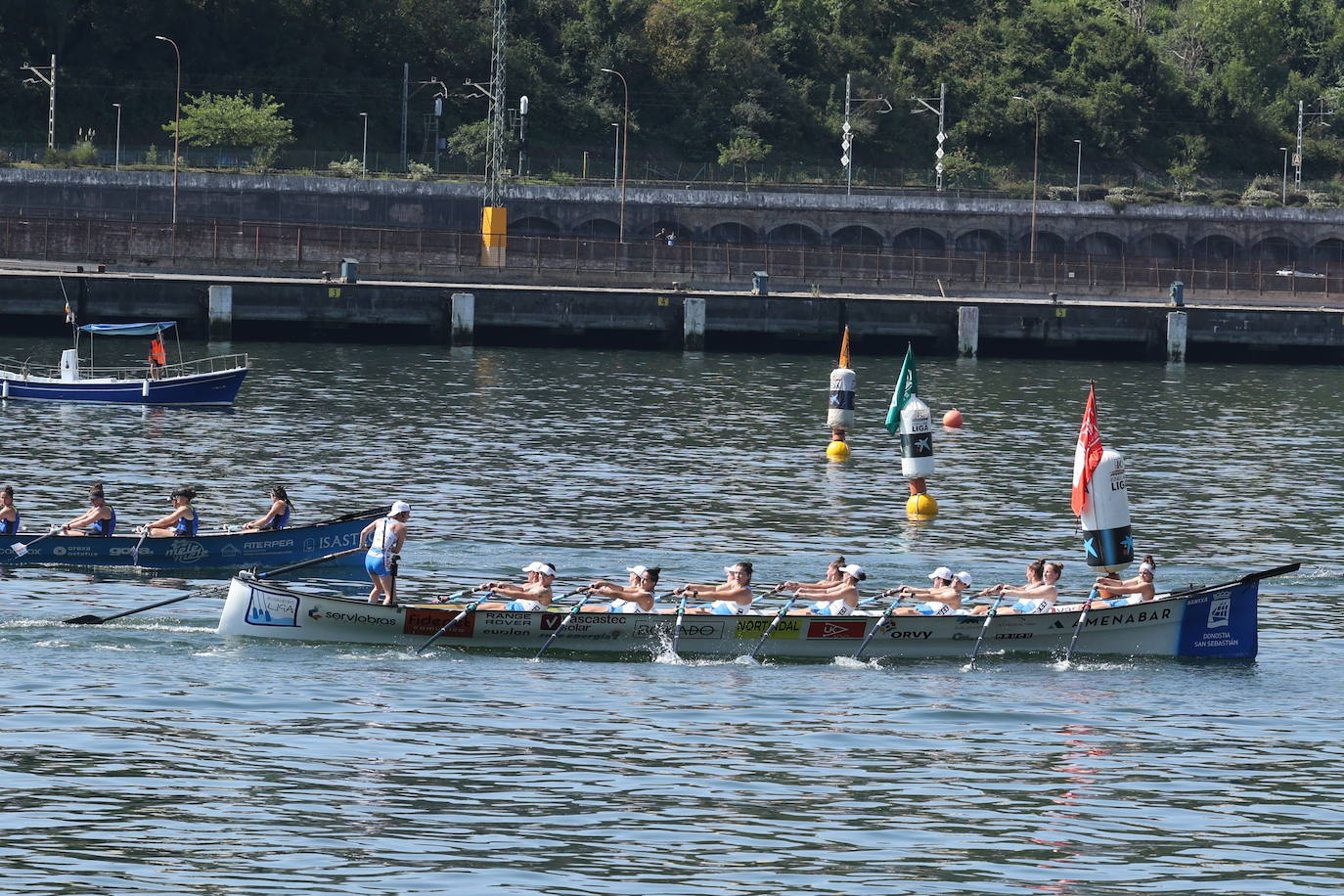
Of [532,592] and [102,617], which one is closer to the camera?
[532,592]

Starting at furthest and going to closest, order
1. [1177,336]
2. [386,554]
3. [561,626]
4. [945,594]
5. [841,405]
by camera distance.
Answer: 1. [1177,336]
2. [841,405]
3. [945,594]
4. [386,554]
5. [561,626]

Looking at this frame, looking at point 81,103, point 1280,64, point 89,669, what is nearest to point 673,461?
point 89,669

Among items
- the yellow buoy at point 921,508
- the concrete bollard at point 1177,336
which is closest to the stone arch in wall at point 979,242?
the concrete bollard at point 1177,336

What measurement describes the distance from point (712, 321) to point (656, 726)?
67943 millimetres

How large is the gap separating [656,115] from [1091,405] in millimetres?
129421

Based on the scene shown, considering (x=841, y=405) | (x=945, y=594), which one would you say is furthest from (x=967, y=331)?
(x=945, y=594)

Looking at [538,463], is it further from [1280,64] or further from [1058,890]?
[1280,64]

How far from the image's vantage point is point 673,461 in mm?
60438

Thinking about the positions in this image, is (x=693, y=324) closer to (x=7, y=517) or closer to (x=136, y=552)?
(x=136, y=552)

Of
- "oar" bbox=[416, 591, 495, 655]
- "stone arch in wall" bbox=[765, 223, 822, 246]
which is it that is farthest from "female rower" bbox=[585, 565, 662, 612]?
"stone arch in wall" bbox=[765, 223, 822, 246]

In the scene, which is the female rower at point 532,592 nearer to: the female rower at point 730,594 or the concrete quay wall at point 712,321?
the female rower at point 730,594

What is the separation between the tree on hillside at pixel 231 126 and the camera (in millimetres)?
143000

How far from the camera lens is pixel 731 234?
140 metres

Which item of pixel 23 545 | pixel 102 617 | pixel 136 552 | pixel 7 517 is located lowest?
pixel 102 617
